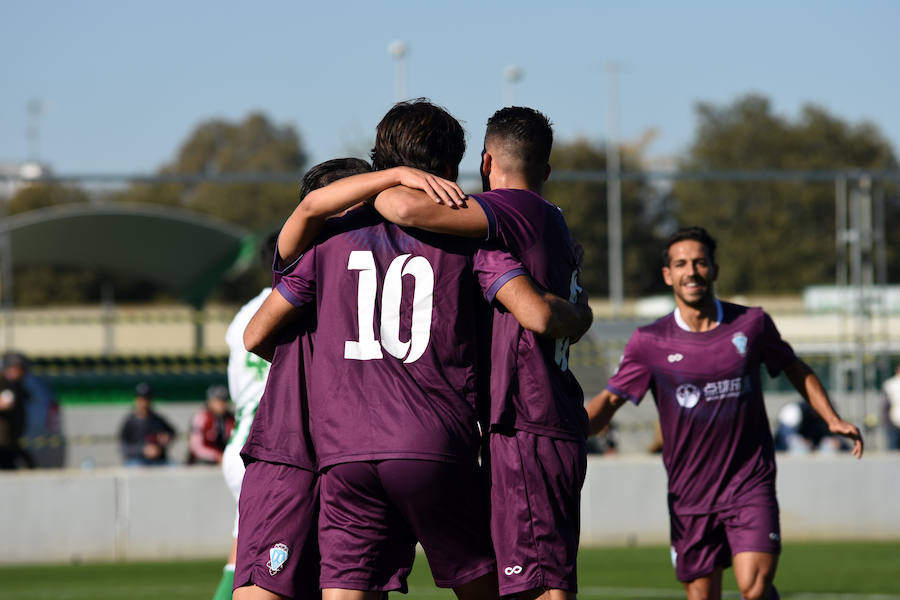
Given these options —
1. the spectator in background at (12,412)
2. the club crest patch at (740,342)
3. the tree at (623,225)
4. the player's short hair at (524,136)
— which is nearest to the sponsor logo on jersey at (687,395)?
the club crest patch at (740,342)

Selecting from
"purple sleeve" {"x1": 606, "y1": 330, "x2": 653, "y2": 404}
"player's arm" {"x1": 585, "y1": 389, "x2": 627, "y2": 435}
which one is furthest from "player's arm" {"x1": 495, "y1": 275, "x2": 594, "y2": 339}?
"purple sleeve" {"x1": 606, "y1": 330, "x2": 653, "y2": 404}

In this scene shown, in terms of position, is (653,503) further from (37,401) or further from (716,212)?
(716,212)

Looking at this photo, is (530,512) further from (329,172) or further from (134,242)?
(134,242)

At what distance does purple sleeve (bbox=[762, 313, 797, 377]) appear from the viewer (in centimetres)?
666

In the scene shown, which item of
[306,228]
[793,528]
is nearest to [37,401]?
[793,528]

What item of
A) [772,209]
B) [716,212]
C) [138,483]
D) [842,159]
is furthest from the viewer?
[842,159]

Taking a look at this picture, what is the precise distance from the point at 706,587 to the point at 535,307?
2.86 m

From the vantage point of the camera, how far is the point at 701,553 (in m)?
6.37

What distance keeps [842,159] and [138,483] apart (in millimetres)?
49697

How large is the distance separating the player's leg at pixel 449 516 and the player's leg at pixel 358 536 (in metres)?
0.06

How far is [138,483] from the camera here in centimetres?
1261

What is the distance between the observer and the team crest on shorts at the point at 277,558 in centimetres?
432

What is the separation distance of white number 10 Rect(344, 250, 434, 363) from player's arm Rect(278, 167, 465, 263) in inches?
7.6

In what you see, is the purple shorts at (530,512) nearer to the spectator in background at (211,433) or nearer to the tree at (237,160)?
the spectator in background at (211,433)
